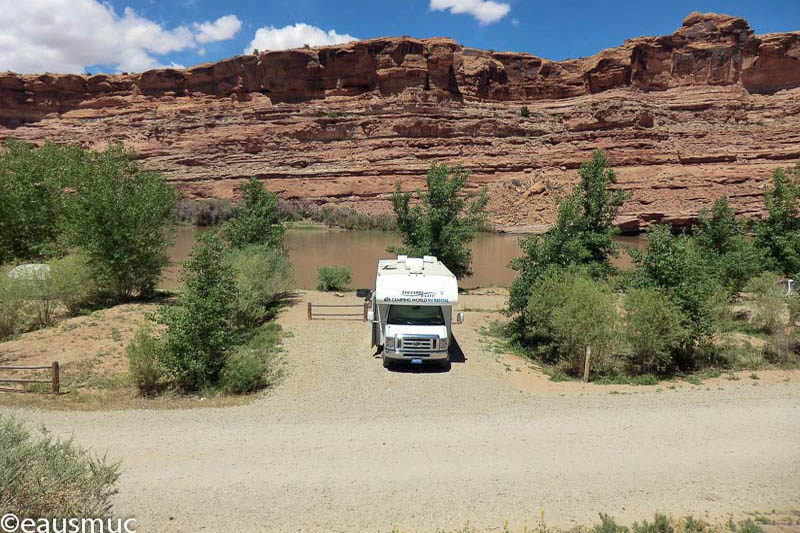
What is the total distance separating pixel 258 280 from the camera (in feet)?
62.8

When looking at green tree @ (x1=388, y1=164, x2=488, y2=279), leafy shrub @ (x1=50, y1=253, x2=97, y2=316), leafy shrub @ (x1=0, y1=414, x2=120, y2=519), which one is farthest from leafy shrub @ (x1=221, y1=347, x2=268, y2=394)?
green tree @ (x1=388, y1=164, x2=488, y2=279)

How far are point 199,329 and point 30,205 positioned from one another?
17768 mm

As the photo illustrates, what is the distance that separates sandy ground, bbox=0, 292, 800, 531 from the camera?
6.11 m

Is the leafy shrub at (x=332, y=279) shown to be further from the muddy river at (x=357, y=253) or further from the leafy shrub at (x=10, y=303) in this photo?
the leafy shrub at (x=10, y=303)

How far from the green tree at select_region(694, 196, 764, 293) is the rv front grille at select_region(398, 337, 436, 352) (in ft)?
41.5

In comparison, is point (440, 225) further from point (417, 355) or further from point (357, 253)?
point (357, 253)

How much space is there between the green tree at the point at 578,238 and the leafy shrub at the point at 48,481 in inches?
500

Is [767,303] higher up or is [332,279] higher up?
[767,303]

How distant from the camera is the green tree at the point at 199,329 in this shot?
1084 cm

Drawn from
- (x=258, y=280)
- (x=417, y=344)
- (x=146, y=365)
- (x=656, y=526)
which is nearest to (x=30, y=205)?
(x=258, y=280)

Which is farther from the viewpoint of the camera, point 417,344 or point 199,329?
point 417,344

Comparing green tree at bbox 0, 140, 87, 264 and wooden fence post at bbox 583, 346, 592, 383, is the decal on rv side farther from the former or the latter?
green tree at bbox 0, 140, 87, 264

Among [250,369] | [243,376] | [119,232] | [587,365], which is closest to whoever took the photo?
[243,376]

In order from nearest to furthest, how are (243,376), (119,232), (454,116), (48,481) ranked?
(48,481), (243,376), (119,232), (454,116)
